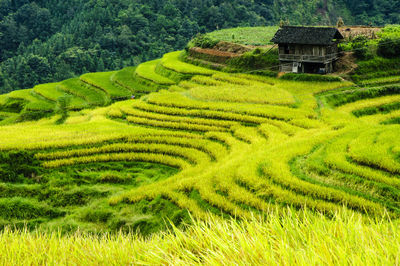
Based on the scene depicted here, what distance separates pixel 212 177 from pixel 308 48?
1646cm

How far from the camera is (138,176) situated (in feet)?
54.0

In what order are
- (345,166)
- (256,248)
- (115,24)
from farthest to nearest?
(115,24)
(345,166)
(256,248)

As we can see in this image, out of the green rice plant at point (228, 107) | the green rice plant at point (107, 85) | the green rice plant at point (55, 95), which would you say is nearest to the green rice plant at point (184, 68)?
the green rice plant at point (107, 85)

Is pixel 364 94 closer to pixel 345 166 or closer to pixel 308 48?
pixel 308 48

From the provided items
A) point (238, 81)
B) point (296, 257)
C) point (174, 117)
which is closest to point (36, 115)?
point (174, 117)

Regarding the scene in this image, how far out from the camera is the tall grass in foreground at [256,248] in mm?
4289

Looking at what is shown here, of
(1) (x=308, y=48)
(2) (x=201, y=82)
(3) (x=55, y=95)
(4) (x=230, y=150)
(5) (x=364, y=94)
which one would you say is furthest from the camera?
(3) (x=55, y=95)

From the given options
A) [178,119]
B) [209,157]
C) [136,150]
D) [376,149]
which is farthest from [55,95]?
[376,149]

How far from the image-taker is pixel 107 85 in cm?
3481

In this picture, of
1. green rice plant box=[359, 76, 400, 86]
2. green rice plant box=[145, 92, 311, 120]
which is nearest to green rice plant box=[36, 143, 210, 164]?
green rice plant box=[145, 92, 311, 120]

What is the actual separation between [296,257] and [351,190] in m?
9.08

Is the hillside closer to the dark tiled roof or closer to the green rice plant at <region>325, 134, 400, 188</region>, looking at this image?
the green rice plant at <region>325, 134, 400, 188</region>

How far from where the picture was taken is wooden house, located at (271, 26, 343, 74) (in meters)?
27.2

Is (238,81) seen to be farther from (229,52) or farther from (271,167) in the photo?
(271,167)
